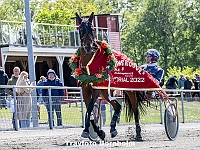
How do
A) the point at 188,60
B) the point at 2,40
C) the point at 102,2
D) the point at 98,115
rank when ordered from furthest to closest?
the point at 102,2
the point at 188,60
the point at 2,40
the point at 98,115

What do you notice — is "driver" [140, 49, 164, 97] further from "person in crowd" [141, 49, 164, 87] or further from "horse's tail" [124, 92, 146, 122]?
"horse's tail" [124, 92, 146, 122]

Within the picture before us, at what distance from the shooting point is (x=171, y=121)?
14367 millimetres

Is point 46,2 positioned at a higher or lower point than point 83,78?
higher

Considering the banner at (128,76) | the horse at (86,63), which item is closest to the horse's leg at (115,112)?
the horse at (86,63)

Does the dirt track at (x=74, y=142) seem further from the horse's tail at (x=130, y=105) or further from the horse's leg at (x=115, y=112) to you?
the horse's tail at (x=130, y=105)

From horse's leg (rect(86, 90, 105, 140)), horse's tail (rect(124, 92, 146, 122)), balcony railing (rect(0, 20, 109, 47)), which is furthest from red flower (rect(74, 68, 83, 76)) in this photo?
balcony railing (rect(0, 20, 109, 47))

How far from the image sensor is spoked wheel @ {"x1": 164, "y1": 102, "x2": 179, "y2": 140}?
14.0 m

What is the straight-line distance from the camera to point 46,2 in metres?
75.8

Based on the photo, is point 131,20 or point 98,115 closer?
point 98,115

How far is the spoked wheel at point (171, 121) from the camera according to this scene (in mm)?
14000

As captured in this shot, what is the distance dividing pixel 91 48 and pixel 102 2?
7512cm

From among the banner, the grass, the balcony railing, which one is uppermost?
the balcony railing

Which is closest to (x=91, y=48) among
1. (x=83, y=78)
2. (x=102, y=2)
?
(x=83, y=78)

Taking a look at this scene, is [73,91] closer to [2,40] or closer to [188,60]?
[2,40]
